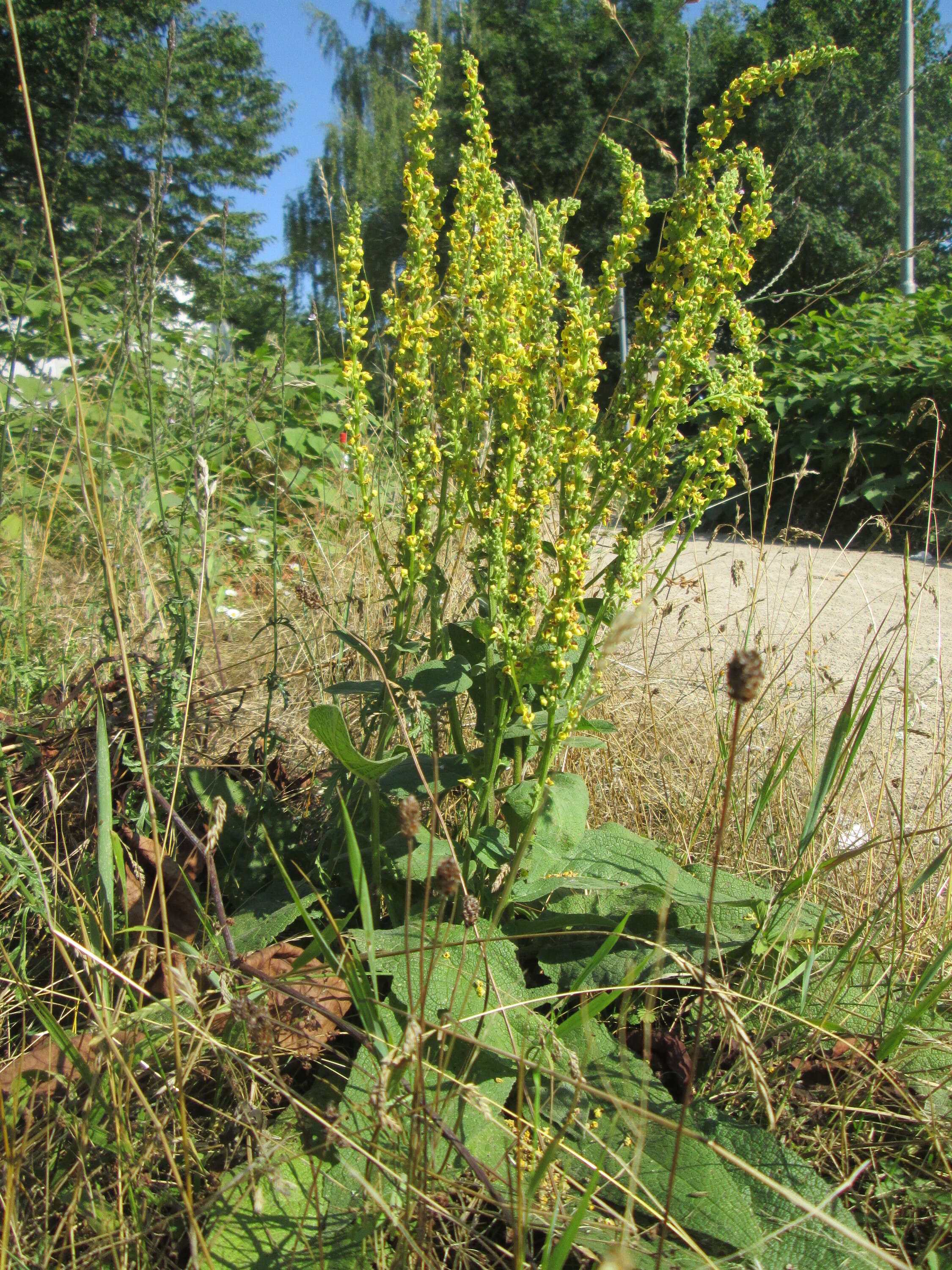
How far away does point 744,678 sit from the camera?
75 cm

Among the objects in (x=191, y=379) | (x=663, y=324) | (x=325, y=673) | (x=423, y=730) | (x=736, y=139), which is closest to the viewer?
(x=663, y=324)

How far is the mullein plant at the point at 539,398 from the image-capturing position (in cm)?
141

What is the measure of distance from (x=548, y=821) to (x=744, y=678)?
734mm

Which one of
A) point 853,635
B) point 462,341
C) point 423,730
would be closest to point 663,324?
point 462,341

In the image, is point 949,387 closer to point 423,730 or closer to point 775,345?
point 775,345

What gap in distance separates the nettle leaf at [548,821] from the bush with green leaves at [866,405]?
4.93 meters

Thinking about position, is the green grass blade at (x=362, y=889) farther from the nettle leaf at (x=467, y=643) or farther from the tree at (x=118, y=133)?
the tree at (x=118, y=133)

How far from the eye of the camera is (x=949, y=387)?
6.02m

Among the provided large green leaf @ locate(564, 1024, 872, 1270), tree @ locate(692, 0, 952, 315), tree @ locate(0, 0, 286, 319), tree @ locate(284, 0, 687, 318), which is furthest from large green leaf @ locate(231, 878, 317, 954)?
Answer: tree @ locate(284, 0, 687, 318)

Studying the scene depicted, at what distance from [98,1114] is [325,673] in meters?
1.45

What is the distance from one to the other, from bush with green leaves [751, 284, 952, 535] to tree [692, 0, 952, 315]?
542cm

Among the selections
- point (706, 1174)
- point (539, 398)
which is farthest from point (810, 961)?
point (539, 398)

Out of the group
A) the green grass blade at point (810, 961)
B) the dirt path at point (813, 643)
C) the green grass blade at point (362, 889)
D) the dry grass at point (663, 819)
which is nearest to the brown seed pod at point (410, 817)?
the green grass blade at point (362, 889)

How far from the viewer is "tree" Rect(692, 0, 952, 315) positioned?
14.0 meters
